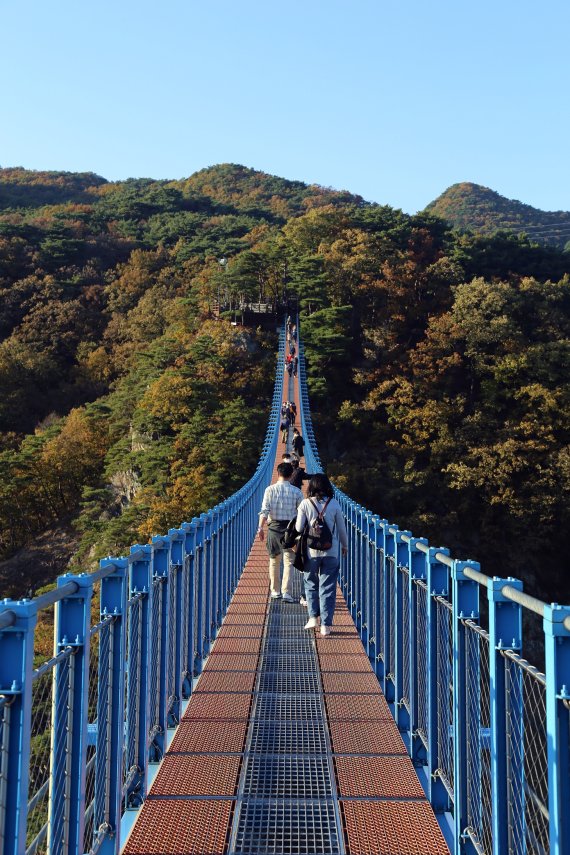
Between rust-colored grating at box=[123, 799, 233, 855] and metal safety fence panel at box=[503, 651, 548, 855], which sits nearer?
metal safety fence panel at box=[503, 651, 548, 855]

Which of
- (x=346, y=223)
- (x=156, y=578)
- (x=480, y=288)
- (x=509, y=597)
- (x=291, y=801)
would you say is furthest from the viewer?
(x=346, y=223)

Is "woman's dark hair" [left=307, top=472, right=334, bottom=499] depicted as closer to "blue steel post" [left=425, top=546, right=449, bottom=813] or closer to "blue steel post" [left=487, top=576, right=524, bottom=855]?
"blue steel post" [left=425, top=546, right=449, bottom=813]

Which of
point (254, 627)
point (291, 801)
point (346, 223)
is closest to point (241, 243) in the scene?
point (346, 223)

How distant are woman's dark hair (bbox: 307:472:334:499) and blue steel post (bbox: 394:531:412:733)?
898 mm

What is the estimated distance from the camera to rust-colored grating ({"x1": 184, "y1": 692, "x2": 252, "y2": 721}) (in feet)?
11.0

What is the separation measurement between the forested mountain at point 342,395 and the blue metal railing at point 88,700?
44.4ft

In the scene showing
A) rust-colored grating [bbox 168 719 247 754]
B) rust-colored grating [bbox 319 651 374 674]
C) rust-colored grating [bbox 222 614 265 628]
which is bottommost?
rust-colored grating [bbox 222 614 265 628]

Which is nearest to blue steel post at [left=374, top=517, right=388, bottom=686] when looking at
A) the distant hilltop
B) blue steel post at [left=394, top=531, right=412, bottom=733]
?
blue steel post at [left=394, top=531, right=412, bottom=733]

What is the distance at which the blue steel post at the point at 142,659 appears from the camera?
254 centimetres

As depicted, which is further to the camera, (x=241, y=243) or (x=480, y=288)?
(x=241, y=243)

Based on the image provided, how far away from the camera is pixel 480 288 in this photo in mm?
24625

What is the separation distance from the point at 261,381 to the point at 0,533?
8841mm

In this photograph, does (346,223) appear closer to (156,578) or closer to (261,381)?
(261,381)

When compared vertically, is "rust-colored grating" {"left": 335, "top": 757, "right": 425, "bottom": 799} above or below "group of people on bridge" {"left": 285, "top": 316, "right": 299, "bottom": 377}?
below
